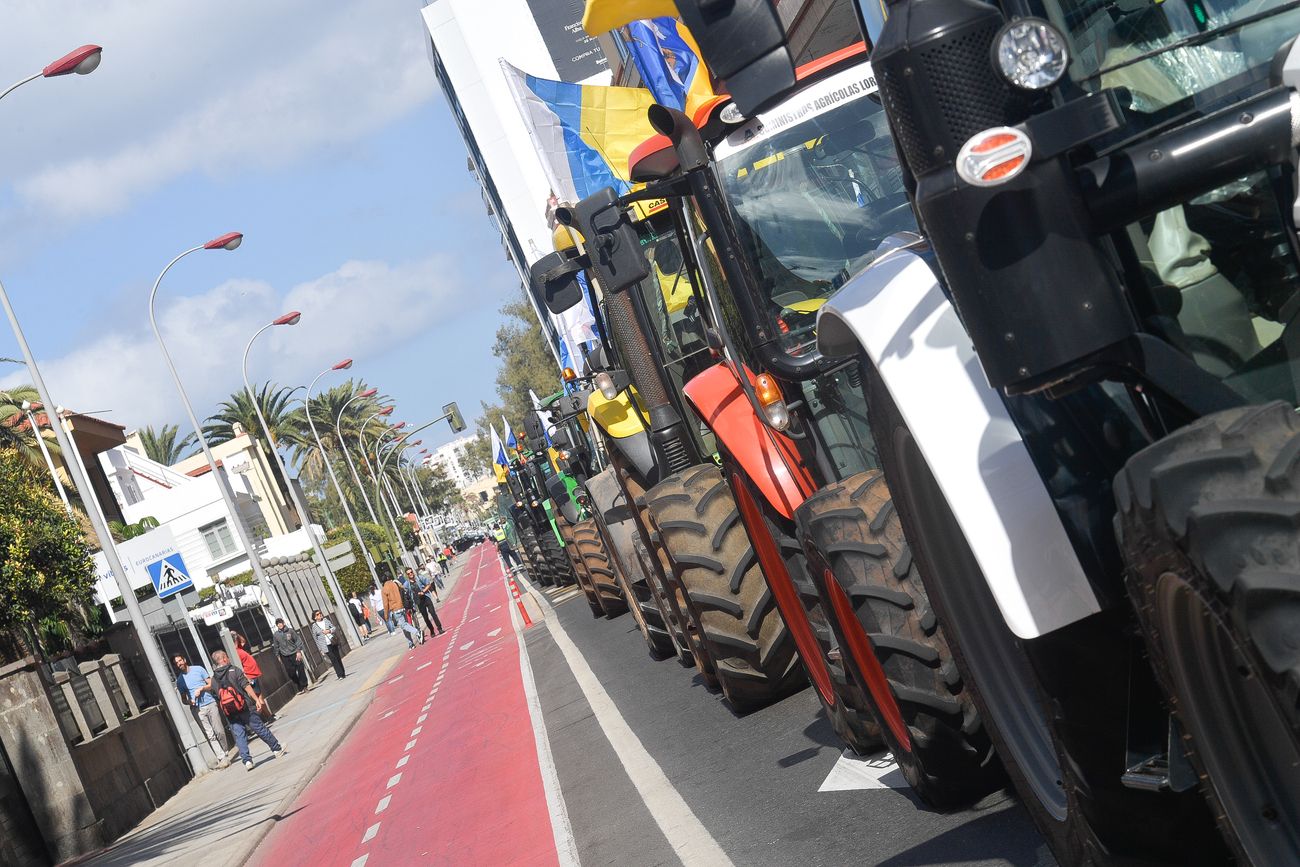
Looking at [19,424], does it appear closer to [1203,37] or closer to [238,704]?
[238,704]

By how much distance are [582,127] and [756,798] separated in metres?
5.52

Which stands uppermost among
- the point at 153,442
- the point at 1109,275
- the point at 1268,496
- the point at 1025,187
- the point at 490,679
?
the point at 153,442

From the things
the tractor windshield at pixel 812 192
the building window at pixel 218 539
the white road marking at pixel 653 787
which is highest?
the building window at pixel 218 539

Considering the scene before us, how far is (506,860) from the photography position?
27.6ft

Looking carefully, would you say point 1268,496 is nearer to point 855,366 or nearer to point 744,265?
point 855,366

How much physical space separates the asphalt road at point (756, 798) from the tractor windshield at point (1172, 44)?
2817 mm

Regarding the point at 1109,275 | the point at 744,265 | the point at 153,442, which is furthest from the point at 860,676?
the point at 153,442

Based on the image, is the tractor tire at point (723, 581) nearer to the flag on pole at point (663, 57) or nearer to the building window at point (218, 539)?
the flag on pole at point (663, 57)

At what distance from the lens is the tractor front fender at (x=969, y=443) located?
10.8 feet

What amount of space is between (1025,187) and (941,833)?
339 cm

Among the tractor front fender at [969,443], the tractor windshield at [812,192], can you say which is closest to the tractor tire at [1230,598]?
the tractor front fender at [969,443]

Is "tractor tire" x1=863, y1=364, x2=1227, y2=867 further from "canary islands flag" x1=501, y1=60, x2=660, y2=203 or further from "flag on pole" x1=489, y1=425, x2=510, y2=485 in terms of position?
"flag on pole" x1=489, y1=425, x2=510, y2=485

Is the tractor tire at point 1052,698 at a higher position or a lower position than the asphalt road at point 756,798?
higher

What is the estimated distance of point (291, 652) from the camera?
3456 centimetres
